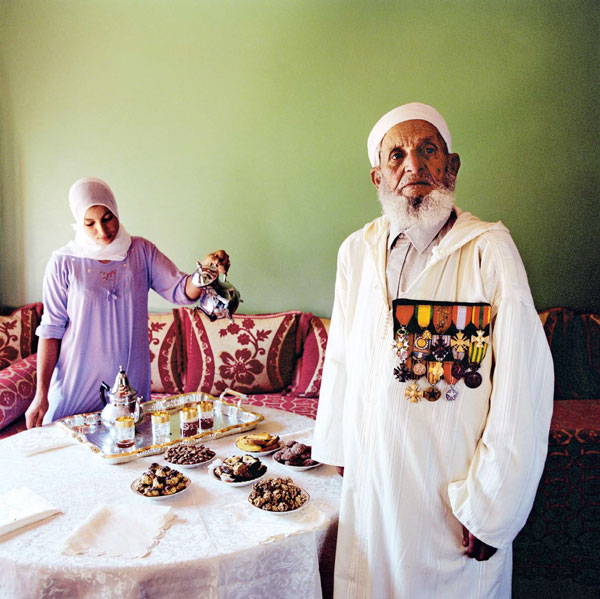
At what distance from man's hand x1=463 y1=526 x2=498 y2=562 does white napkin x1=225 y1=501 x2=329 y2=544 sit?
13.5 inches

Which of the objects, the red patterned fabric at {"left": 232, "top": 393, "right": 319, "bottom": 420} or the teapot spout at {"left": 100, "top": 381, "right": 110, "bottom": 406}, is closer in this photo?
the teapot spout at {"left": 100, "top": 381, "right": 110, "bottom": 406}

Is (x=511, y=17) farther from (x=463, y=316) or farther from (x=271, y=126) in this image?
(x=463, y=316)

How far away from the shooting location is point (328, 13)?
318 cm

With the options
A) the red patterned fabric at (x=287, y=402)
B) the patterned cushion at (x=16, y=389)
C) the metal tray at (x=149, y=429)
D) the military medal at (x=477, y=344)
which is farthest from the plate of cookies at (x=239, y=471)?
the patterned cushion at (x=16, y=389)

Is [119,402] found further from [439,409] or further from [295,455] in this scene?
[439,409]

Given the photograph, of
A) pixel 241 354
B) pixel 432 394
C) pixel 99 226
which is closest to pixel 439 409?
pixel 432 394

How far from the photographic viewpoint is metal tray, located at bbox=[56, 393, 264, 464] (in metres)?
1.63

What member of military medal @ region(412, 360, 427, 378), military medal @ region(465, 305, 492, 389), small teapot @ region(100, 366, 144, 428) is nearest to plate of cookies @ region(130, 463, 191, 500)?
small teapot @ region(100, 366, 144, 428)

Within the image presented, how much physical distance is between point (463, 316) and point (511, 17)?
2605 millimetres

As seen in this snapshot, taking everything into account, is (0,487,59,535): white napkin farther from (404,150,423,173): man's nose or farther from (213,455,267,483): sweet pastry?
(404,150,423,173): man's nose

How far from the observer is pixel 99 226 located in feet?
6.98

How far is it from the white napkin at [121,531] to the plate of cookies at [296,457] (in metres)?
0.41

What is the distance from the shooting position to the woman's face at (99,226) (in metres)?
2.13

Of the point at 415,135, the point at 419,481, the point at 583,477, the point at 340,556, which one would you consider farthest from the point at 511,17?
the point at 340,556
